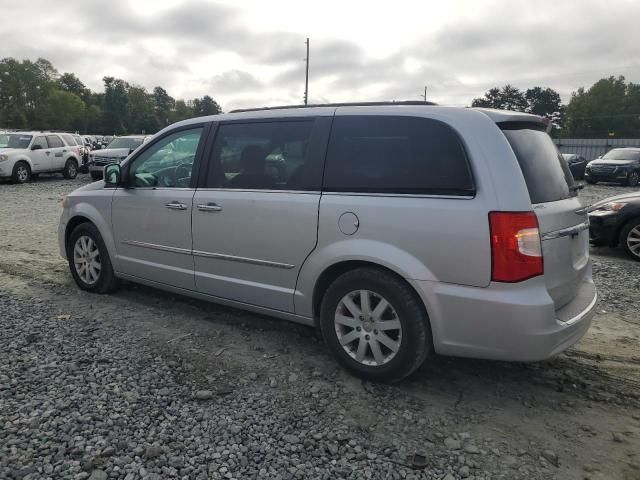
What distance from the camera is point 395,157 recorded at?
3.31 metres

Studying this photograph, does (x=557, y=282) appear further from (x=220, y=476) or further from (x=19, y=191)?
(x=19, y=191)

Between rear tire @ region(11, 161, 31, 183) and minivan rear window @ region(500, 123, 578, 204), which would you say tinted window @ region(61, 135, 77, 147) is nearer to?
rear tire @ region(11, 161, 31, 183)

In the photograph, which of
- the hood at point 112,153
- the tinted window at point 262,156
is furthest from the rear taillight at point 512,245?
the hood at point 112,153

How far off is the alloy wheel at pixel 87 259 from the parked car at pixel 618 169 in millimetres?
21383

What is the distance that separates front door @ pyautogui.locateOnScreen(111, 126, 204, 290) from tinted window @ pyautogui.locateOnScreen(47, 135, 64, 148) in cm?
1683

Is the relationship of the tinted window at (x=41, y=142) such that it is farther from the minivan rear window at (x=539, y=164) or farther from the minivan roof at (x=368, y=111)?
the minivan rear window at (x=539, y=164)

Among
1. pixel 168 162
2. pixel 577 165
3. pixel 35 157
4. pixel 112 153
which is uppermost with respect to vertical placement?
pixel 112 153

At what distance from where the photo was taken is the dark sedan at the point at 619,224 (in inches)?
288

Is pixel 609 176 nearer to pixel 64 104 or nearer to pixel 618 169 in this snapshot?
pixel 618 169

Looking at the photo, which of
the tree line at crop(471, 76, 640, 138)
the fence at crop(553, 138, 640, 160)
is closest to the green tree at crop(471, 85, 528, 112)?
the tree line at crop(471, 76, 640, 138)

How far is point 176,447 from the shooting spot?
2.73 metres

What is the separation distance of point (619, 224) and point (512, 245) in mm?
5623

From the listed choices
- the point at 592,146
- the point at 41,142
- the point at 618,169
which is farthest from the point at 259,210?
the point at 592,146

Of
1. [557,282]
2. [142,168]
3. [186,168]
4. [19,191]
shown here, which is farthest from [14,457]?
[19,191]
